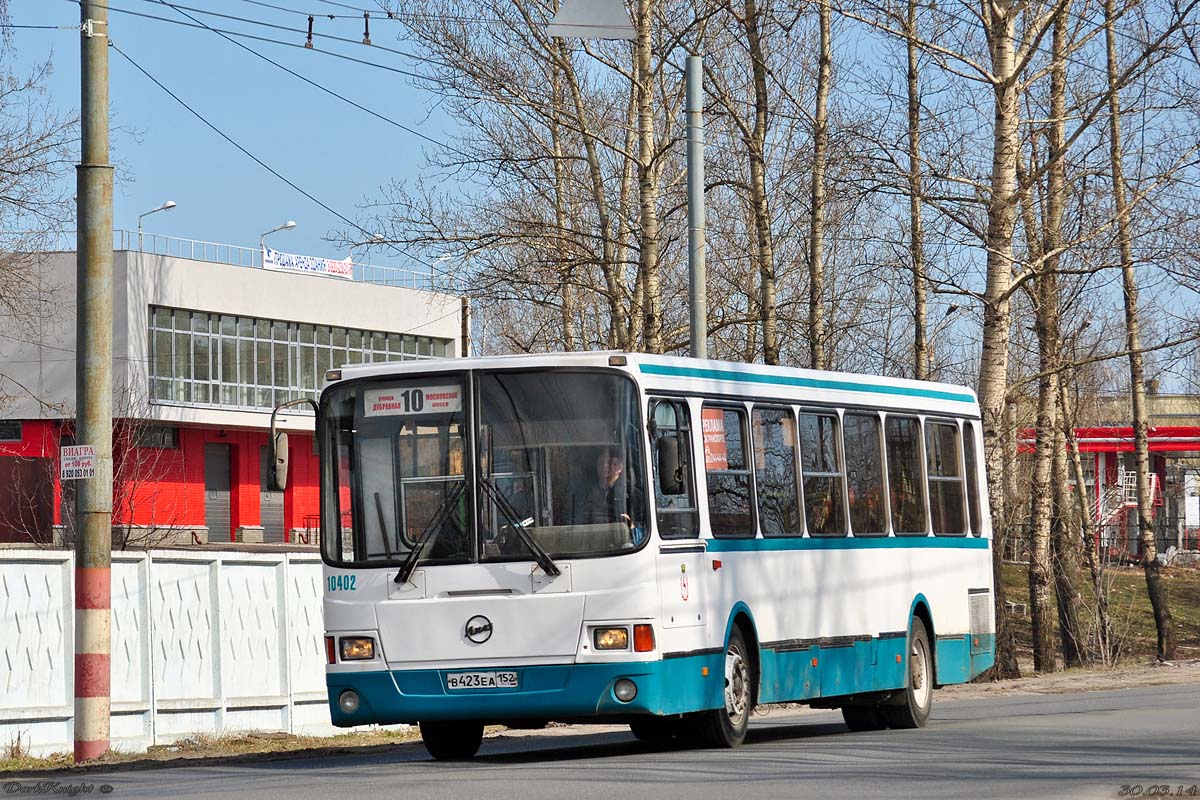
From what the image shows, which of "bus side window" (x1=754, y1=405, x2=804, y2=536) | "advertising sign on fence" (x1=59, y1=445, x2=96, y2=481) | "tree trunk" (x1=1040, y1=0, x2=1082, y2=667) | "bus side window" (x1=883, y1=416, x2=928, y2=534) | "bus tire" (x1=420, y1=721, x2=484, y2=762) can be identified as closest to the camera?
"bus tire" (x1=420, y1=721, x2=484, y2=762)

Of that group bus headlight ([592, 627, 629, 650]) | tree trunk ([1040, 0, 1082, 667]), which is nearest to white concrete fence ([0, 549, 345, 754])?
bus headlight ([592, 627, 629, 650])

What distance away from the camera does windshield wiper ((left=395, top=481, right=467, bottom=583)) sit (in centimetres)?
1334

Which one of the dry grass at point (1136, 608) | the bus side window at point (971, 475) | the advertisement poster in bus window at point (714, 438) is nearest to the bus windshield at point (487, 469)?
the advertisement poster in bus window at point (714, 438)

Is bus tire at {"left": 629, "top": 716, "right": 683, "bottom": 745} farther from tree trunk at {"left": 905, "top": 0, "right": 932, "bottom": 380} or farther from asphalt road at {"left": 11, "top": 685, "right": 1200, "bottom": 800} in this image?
tree trunk at {"left": 905, "top": 0, "right": 932, "bottom": 380}

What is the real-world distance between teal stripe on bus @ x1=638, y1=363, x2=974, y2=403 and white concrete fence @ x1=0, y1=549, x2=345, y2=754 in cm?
709

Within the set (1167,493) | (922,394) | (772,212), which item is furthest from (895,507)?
(1167,493)

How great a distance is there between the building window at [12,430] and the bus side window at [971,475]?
51.6 m

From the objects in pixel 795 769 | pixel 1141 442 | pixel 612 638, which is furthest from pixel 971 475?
pixel 1141 442

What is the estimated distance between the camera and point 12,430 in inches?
2564

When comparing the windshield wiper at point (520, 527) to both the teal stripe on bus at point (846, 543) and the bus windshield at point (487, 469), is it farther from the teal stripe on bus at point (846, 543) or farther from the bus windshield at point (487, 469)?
the teal stripe on bus at point (846, 543)

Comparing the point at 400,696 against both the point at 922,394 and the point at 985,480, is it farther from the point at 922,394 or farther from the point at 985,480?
the point at 985,480

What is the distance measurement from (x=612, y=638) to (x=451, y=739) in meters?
2.26

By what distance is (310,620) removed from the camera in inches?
854

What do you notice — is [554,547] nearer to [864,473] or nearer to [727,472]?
[727,472]
